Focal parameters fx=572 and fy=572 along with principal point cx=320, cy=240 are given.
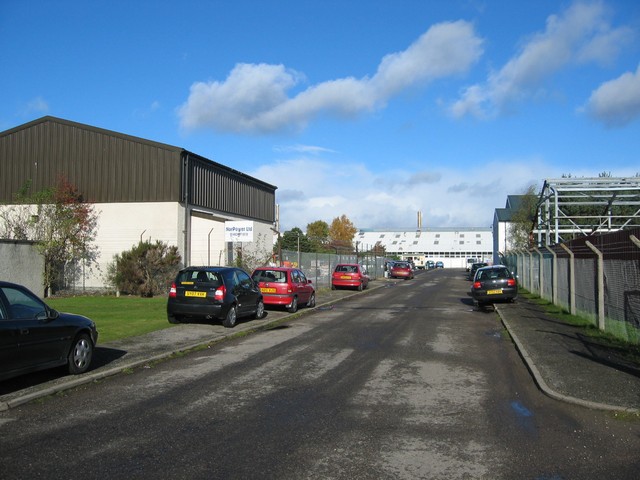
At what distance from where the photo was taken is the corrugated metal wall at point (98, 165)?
2861 cm

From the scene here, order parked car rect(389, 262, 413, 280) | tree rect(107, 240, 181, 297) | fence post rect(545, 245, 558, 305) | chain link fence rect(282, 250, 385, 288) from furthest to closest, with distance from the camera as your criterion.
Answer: parked car rect(389, 262, 413, 280) → chain link fence rect(282, 250, 385, 288) → tree rect(107, 240, 181, 297) → fence post rect(545, 245, 558, 305)

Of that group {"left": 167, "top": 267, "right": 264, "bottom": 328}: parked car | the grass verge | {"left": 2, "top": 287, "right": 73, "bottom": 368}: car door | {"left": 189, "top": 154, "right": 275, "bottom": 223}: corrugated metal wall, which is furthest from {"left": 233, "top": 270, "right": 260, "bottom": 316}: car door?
{"left": 189, "top": 154, "right": 275, "bottom": 223}: corrugated metal wall

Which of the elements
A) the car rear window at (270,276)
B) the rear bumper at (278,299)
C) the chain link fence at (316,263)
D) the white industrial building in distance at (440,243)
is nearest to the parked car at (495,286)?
the rear bumper at (278,299)

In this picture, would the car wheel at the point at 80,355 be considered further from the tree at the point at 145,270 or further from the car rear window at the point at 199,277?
the tree at the point at 145,270

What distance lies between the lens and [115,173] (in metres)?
29.3

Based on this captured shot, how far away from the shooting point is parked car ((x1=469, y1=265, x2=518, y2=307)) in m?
22.0

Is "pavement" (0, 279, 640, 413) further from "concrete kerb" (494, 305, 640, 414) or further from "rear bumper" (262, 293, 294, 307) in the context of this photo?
"rear bumper" (262, 293, 294, 307)

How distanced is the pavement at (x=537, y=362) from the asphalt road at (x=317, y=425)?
0.26 m

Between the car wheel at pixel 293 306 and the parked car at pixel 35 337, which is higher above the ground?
the parked car at pixel 35 337

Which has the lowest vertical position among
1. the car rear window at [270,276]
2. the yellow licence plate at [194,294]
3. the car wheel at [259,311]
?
the car wheel at [259,311]

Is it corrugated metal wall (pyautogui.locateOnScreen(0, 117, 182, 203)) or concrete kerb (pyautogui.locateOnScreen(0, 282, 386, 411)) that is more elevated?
corrugated metal wall (pyautogui.locateOnScreen(0, 117, 182, 203))

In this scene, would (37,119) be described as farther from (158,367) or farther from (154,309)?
(158,367)

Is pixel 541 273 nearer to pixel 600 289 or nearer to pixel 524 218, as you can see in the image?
pixel 600 289

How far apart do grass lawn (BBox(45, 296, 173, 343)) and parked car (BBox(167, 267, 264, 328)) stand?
608 mm
